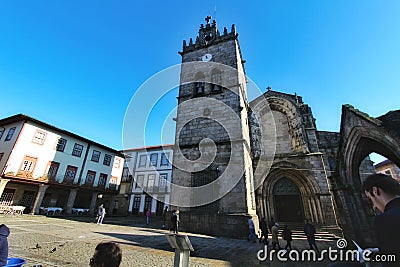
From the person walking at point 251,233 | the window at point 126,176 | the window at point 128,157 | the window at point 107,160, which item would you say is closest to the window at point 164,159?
the window at point 128,157

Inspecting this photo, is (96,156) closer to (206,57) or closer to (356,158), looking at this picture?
(206,57)

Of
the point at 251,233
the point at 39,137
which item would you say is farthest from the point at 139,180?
the point at 251,233

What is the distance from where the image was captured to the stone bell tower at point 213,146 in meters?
10.7

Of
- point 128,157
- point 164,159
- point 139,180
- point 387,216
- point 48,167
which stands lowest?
point 387,216

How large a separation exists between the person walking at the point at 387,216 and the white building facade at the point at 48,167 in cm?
2057

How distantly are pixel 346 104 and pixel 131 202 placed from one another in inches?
1306

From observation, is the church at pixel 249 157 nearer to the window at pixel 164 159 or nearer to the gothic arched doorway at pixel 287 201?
the gothic arched doorway at pixel 287 201

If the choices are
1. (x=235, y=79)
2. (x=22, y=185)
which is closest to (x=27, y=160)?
(x=22, y=185)

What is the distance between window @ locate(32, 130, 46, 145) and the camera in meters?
20.1

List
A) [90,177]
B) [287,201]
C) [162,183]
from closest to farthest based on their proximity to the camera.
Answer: [287,201] < [90,177] < [162,183]

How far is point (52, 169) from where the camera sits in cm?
2122

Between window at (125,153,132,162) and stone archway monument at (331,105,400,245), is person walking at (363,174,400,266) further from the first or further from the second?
window at (125,153,132,162)

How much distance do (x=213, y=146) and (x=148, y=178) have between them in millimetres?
23229

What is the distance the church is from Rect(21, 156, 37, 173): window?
1762 cm
